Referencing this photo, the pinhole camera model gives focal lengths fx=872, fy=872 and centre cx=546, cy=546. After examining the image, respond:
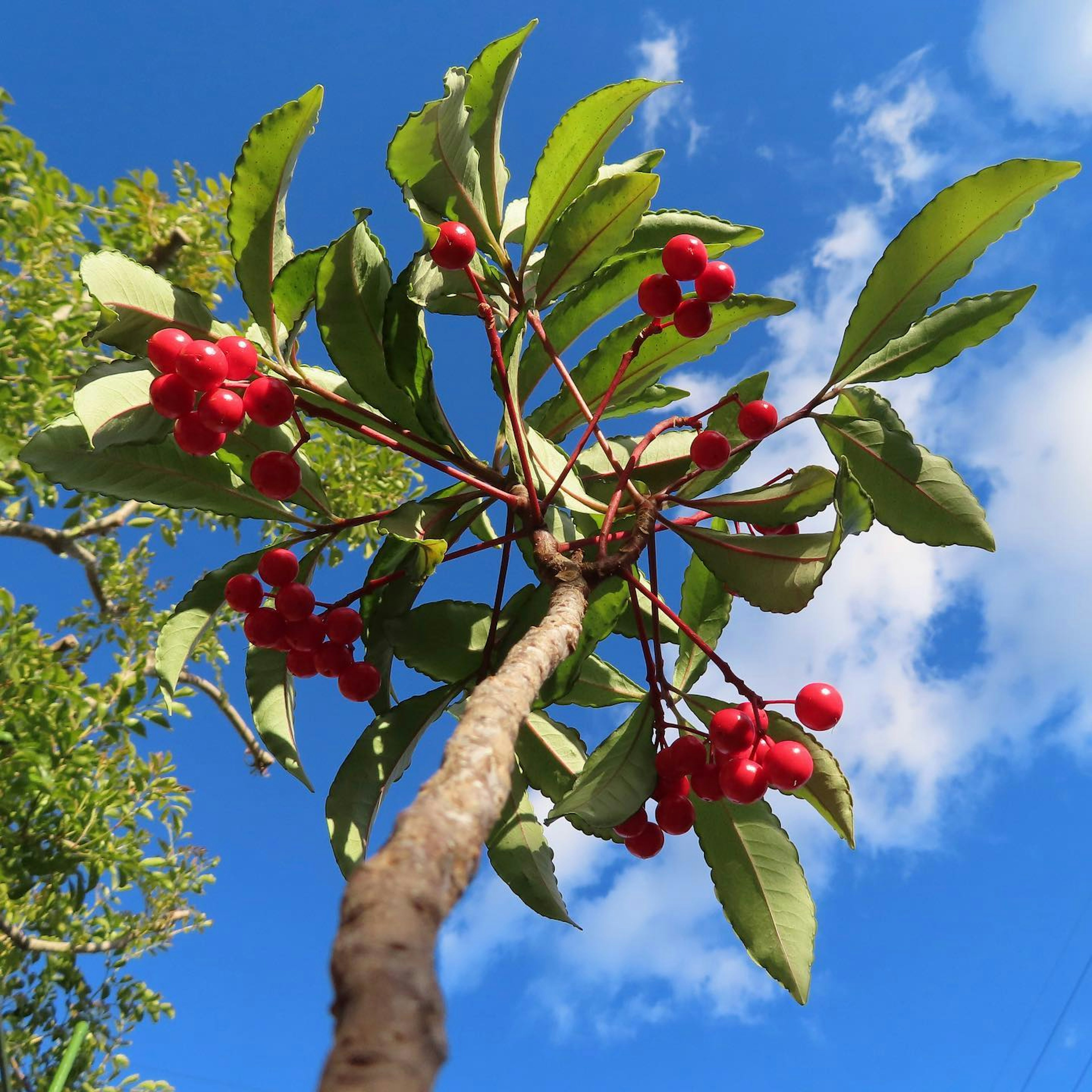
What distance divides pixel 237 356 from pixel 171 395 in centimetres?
14

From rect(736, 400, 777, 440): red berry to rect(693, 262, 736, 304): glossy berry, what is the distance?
24 cm

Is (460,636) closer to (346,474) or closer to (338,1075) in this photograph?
(338,1075)

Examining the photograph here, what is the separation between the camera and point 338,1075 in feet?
1.28

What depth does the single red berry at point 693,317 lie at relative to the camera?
1910 mm

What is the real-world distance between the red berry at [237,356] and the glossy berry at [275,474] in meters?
0.19

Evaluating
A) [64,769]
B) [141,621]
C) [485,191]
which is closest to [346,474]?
[141,621]

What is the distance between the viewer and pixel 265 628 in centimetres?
179

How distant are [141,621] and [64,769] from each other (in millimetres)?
1534

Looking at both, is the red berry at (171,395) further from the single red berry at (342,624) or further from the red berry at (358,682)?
the red berry at (358,682)

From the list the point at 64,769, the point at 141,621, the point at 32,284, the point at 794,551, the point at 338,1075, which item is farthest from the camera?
the point at 141,621

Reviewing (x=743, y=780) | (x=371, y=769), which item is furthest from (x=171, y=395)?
(x=743, y=780)

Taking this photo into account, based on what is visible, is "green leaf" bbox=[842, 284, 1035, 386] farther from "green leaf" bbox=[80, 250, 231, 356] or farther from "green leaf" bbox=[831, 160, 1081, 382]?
"green leaf" bbox=[80, 250, 231, 356]

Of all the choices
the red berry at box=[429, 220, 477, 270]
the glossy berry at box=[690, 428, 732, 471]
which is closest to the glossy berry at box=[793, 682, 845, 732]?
the glossy berry at box=[690, 428, 732, 471]

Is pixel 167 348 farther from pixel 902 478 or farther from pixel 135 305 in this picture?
pixel 902 478
